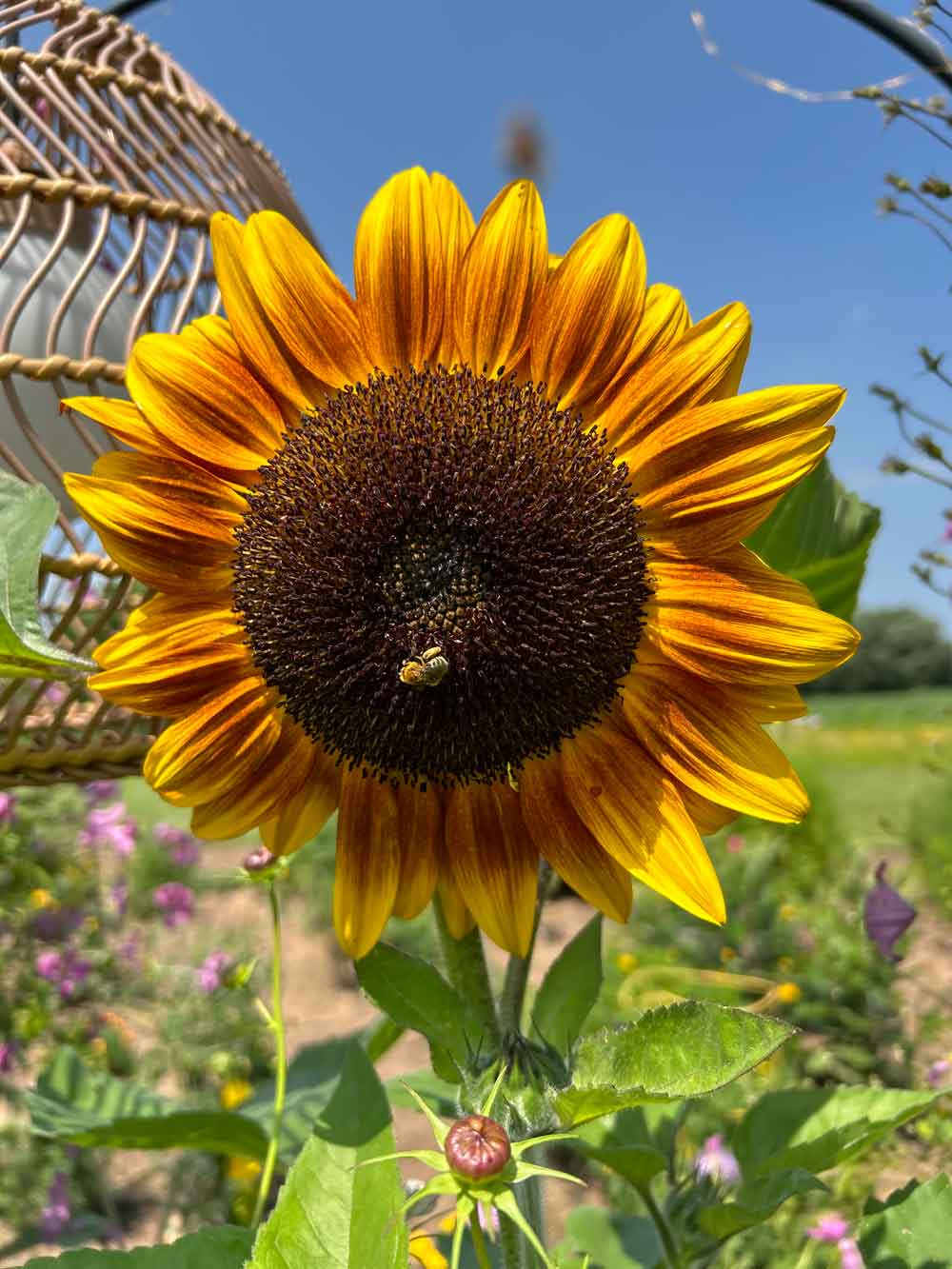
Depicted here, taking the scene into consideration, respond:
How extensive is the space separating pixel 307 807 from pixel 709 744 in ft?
0.72

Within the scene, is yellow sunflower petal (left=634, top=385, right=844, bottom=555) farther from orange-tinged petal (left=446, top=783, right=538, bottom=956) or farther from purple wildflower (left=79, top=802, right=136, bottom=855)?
purple wildflower (left=79, top=802, right=136, bottom=855)

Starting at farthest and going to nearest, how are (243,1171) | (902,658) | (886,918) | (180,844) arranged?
(902,658), (180,844), (243,1171), (886,918)

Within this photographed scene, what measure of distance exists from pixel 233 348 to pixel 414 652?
0.61 feet

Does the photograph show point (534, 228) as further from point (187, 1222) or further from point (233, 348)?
point (187, 1222)

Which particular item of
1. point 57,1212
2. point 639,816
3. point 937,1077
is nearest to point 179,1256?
point 639,816

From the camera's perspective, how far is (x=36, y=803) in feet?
4.87

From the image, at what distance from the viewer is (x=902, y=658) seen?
2289 cm

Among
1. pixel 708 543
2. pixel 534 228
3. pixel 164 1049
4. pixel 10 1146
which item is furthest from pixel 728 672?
pixel 164 1049

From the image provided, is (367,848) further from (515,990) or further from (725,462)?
(725,462)

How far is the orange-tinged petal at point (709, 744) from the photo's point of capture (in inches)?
18.4

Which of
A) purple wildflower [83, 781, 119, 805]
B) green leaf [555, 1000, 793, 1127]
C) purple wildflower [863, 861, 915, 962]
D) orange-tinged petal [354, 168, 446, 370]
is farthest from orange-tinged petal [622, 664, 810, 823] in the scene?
purple wildflower [83, 781, 119, 805]

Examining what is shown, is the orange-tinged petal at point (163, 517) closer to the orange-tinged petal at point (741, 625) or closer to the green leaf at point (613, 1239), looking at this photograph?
the orange-tinged petal at point (741, 625)

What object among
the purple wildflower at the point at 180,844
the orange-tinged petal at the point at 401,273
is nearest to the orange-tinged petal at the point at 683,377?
the orange-tinged petal at the point at 401,273

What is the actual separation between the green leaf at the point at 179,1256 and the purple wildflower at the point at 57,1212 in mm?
1113
